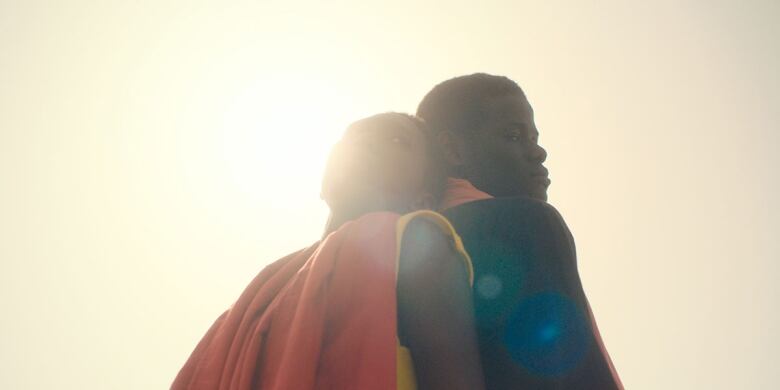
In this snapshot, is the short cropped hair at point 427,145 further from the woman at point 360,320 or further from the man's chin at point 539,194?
the woman at point 360,320

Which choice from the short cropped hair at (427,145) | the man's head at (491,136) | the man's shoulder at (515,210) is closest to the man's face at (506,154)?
the man's head at (491,136)

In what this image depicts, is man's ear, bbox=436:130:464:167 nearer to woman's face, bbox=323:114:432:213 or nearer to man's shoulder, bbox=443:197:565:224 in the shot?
woman's face, bbox=323:114:432:213

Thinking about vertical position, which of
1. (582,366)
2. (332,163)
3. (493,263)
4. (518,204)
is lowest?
(582,366)

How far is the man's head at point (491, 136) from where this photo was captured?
7.11 ft

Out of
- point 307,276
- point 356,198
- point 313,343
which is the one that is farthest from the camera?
A: point 356,198

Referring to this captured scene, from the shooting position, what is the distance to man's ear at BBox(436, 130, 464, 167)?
7.47ft

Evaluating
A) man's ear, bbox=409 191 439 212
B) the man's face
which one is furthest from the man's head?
man's ear, bbox=409 191 439 212

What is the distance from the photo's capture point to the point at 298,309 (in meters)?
1.27

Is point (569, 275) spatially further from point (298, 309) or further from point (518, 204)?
point (298, 309)

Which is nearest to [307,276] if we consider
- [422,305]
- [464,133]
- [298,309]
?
[298,309]

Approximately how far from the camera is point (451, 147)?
2.34m

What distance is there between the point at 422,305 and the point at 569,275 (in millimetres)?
420

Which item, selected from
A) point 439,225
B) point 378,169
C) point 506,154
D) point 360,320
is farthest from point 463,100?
point 360,320

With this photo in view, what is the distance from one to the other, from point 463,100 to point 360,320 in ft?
4.57
